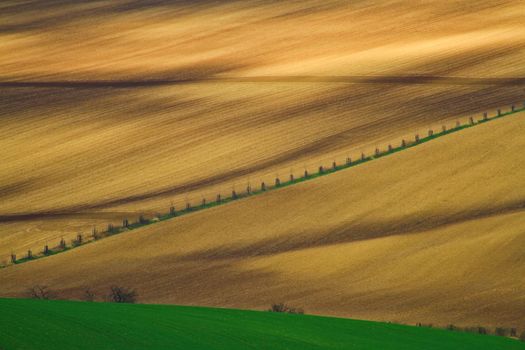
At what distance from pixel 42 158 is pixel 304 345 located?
2189 centimetres

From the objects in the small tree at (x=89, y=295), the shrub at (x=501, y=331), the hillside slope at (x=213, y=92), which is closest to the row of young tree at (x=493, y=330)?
the shrub at (x=501, y=331)

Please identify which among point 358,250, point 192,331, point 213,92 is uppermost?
point 213,92

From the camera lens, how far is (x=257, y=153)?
33.2 metres

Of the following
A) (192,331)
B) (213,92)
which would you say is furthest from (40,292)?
(213,92)

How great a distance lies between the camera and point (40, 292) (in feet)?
76.5

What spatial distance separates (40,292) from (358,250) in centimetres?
656

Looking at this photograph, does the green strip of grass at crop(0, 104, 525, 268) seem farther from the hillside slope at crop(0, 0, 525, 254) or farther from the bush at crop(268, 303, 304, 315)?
the bush at crop(268, 303, 304, 315)

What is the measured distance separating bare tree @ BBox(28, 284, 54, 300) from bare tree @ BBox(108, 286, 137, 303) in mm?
1258

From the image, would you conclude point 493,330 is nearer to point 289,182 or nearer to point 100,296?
point 100,296

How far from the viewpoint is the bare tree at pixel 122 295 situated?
22.0 m

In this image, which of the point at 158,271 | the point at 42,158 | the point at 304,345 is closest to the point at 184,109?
the point at 42,158

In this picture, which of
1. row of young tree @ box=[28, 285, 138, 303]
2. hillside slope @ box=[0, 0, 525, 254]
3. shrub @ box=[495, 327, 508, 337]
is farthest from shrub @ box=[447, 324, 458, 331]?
hillside slope @ box=[0, 0, 525, 254]

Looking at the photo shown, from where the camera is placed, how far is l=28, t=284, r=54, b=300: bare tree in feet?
75.1

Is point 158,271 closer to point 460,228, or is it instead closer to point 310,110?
point 460,228
